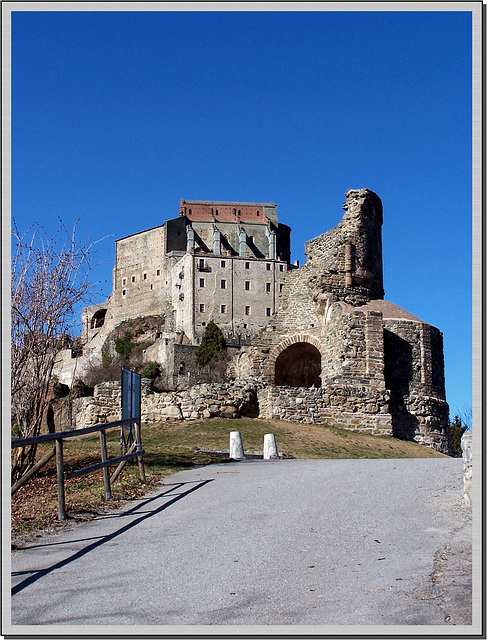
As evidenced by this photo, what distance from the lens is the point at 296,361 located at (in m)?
33.6

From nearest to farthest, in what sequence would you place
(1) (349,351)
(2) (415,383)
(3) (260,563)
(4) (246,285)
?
1. (3) (260,563)
2. (1) (349,351)
3. (2) (415,383)
4. (4) (246,285)

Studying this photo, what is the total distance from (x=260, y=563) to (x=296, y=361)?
26246 millimetres

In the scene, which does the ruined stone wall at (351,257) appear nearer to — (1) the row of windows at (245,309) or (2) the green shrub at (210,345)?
(2) the green shrub at (210,345)

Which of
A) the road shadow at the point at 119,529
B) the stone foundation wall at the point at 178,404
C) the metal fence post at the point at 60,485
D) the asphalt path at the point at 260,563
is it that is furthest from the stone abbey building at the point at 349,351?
the asphalt path at the point at 260,563

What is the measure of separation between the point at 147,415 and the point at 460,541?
19.2 metres

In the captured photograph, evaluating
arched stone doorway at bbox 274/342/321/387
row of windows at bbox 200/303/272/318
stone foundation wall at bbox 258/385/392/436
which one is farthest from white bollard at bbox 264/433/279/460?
row of windows at bbox 200/303/272/318

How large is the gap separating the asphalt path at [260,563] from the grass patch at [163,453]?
2.21 ft

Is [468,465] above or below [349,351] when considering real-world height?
below

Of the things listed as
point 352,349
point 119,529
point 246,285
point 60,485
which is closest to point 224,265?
point 246,285

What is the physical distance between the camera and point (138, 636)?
502cm

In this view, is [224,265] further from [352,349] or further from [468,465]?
[468,465]

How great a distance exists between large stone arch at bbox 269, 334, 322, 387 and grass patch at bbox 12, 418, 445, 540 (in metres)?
6.08

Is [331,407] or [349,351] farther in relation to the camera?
[349,351]

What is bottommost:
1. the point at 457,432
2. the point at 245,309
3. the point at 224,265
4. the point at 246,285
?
the point at 457,432
